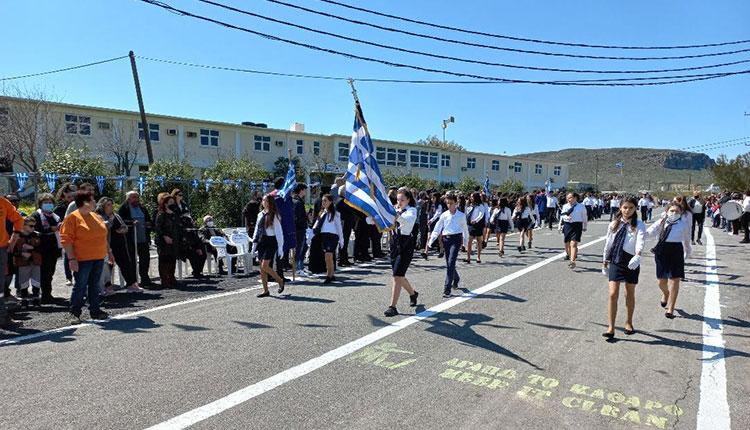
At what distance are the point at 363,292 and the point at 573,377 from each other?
4528 mm

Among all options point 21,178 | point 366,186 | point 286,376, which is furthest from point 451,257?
point 21,178

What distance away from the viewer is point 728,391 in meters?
4.54

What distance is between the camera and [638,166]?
151 m

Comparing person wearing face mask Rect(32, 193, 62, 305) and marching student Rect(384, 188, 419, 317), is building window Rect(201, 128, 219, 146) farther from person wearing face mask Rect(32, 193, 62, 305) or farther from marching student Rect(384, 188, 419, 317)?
marching student Rect(384, 188, 419, 317)

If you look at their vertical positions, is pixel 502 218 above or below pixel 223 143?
below

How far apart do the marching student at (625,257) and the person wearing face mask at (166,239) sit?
24.5 feet

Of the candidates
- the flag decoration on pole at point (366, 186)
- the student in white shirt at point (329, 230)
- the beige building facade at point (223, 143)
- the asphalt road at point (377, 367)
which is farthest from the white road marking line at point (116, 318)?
the beige building facade at point (223, 143)

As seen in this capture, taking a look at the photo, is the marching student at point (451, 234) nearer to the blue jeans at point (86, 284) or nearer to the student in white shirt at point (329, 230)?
the student in white shirt at point (329, 230)

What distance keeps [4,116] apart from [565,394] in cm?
2995

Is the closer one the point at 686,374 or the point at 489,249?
the point at 686,374

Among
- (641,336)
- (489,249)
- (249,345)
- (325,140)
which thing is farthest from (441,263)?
(325,140)

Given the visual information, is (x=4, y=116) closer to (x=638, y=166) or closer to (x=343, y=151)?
(x=343, y=151)

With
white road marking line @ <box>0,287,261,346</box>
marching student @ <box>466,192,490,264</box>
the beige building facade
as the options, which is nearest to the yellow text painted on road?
white road marking line @ <box>0,287,261,346</box>

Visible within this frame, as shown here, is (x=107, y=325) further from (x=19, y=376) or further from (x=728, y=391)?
(x=728, y=391)
